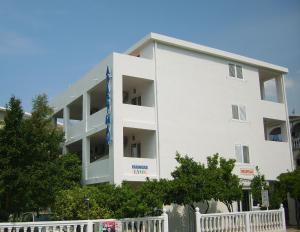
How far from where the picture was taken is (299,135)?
120 ft

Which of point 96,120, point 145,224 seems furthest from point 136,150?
point 145,224

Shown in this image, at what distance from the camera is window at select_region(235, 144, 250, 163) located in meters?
27.1

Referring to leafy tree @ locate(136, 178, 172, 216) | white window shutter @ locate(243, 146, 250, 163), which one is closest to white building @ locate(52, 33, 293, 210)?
white window shutter @ locate(243, 146, 250, 163)

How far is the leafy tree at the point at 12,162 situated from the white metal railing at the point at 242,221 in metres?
7.98

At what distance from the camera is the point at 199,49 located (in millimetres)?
26422

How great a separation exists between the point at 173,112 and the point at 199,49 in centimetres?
447

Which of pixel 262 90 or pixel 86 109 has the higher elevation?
pixel 262 90

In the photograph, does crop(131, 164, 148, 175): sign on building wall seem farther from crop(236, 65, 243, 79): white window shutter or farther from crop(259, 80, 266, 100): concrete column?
crop(259, 80, 266, 100): concrete column

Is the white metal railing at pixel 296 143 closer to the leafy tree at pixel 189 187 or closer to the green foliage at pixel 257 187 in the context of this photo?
the green foliage at pixel 257 187

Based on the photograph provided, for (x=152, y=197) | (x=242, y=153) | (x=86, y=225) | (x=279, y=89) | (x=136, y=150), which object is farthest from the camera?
(x=279, y=89)

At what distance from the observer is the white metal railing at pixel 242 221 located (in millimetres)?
19906

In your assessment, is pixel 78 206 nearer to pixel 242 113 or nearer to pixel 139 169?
pixel 139 169

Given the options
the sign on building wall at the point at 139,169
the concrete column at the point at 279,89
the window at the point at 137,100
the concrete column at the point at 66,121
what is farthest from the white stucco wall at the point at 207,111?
the concrete column at the point at 66,121

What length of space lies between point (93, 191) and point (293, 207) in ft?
50.4
